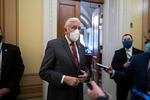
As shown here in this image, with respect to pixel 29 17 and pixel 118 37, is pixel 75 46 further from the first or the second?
pixel 118 37

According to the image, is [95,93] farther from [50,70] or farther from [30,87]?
[30,87]

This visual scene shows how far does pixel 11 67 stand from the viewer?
313cm

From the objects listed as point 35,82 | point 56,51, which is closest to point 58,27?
point 35,82

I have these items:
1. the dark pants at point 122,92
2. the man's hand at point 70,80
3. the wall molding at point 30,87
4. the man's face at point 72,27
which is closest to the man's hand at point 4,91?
the wall molding at point 30,87

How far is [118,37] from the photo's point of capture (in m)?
4.66

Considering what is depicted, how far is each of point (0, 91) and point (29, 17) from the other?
3.88 feet

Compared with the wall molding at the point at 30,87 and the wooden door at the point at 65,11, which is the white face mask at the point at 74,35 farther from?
the wooden door at the point at 65,11

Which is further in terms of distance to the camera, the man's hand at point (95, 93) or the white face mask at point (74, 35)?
the white face mask at point (74, 35)

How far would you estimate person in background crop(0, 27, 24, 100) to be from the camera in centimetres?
307

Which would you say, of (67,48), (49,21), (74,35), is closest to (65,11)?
(49,21)

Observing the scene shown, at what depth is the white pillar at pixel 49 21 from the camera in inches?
145

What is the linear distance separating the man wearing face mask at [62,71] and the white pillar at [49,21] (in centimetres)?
103

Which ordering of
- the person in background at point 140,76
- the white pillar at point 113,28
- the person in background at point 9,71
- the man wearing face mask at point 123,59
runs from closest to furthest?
the person in background at point 140,76 < the person in background at point 9,71 < the man wearing face mask at point 123,59 < the white pillar at point 113,28

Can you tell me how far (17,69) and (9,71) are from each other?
0.43ft
